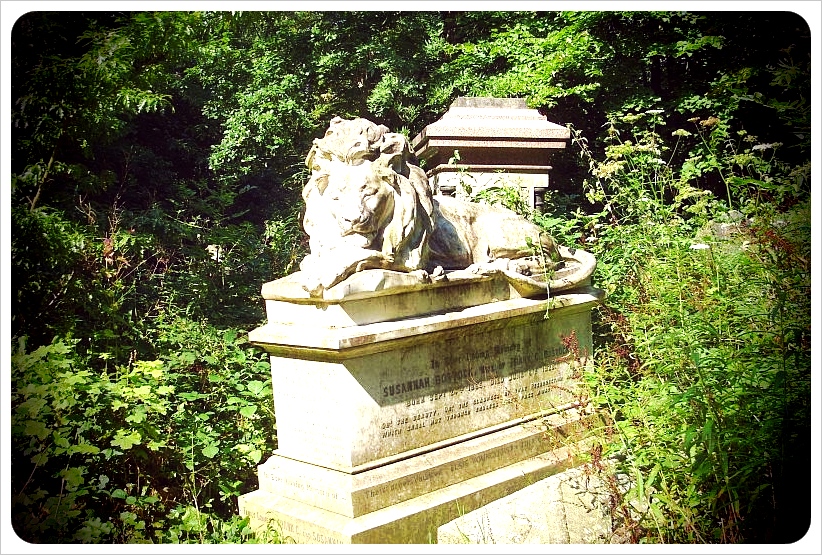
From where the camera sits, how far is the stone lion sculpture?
13.1 ft

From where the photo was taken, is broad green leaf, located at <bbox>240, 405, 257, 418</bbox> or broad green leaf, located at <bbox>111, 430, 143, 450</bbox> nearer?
broad green leaf, located at <bbox>111, 430, 143, 450</bbox>

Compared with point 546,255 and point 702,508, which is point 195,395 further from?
point 702,508

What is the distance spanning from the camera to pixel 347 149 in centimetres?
414

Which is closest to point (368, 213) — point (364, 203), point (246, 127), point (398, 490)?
point (364, 203)

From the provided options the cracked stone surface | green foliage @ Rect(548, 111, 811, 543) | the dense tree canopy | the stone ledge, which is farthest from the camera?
the dense tree canopy

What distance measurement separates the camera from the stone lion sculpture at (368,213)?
3986mm

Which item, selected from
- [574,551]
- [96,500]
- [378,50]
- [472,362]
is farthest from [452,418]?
[378,50]

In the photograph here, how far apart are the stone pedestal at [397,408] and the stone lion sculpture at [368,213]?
0.11 meters

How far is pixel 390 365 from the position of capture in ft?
13.3

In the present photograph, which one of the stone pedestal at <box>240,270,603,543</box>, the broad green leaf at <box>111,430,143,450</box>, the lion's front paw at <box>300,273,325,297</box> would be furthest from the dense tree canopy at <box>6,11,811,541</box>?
the lion's front paw at <box>300,273,325,297</box>

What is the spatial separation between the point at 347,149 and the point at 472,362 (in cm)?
144

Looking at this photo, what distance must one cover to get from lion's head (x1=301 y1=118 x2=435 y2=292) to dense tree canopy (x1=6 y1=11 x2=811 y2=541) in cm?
144

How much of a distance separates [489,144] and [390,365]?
3097 mm

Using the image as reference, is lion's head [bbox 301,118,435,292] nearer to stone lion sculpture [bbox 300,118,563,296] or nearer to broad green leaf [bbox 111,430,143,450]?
stone lion sculpture [bbox 300,118,563,296]
